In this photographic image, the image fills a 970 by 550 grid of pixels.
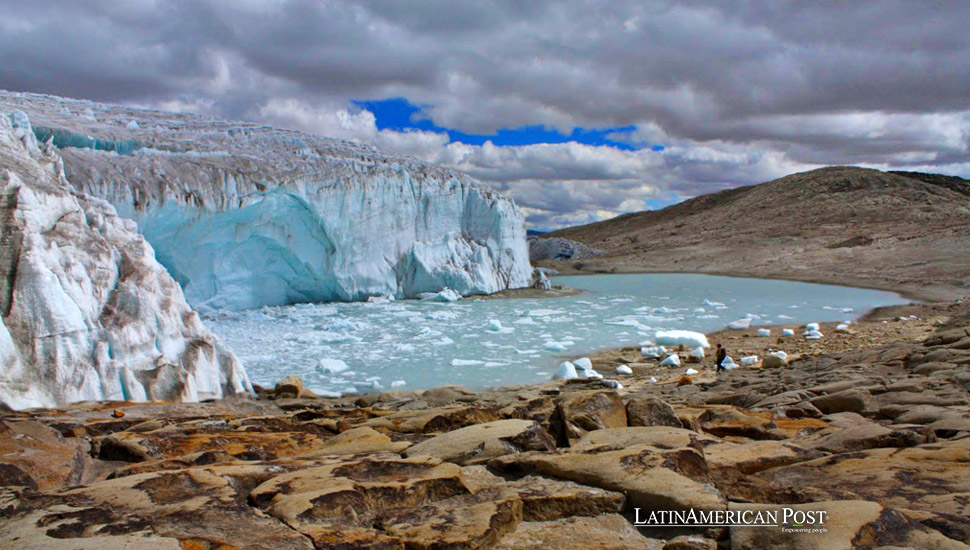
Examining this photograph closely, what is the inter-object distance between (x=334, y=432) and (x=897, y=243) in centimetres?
3961

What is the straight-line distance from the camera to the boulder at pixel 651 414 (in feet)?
15.2

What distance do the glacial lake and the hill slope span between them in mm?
6844

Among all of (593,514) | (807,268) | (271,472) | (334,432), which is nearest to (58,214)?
(334,432)

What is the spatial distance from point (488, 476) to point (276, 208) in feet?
49.6

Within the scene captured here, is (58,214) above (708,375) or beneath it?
above

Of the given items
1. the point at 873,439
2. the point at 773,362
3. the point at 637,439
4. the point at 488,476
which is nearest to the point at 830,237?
the point at 773,362

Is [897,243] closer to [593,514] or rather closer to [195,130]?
[195,130]

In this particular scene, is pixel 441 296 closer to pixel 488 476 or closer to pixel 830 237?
pixel 488 476

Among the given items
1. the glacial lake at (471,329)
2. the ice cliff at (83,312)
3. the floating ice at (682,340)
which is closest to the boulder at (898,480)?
the ice cliff at (83,312)

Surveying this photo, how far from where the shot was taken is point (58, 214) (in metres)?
7.53

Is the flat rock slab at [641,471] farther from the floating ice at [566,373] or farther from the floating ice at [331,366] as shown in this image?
A: the floating ice at [331,366]

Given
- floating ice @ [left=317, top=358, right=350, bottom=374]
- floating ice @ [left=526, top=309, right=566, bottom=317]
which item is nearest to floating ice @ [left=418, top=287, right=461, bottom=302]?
floating ice @ [left=526, top=309, right=566, bottom=317]

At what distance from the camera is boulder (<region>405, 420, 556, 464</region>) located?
12.1 feet

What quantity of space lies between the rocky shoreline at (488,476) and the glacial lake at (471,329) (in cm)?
496
